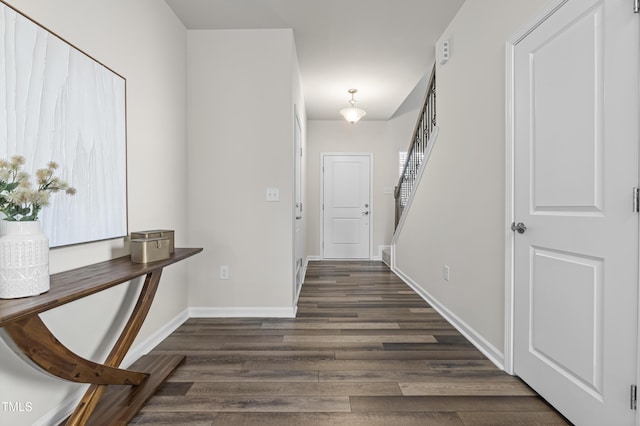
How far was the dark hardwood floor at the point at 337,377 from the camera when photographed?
1.53 metres

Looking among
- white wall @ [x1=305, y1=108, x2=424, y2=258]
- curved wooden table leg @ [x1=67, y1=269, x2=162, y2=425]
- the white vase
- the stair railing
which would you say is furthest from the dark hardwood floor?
white wall @ [x1=305, y1=108, x2=424, y2=258]

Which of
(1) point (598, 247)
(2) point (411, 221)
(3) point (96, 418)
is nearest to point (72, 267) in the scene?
(3) point (96, 418)

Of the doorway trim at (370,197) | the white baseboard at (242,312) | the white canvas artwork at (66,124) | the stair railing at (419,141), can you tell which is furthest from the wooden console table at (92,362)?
→ the doorway trim at (370,197)

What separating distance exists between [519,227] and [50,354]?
220 centimetres

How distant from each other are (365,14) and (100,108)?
2.10 metres

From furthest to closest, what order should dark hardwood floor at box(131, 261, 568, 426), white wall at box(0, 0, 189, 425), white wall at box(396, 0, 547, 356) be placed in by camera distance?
1. white wall at box(396, 0, 547, 356)
2. dark hardwood floor at box(131, 261, 568, 426)
3. white wall at box(0, 0, 189, 425)

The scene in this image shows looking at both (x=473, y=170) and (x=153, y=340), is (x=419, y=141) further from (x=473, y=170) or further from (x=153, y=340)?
(x=153, y=340)

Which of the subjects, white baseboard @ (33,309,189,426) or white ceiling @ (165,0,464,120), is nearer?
white baseboard @ (33,309,189,426)

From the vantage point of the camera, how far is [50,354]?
3.77 ft

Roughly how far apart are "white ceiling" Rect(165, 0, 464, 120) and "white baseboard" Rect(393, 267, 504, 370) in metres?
2.48

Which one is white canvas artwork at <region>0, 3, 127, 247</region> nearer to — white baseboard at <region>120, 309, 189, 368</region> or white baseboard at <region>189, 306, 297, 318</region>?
white baseboard at <region>120, 309, 189, 368</region>

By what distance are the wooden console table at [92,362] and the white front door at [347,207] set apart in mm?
4125

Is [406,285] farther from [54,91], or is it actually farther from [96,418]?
[54,91]

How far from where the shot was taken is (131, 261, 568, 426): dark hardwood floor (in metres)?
1.53
